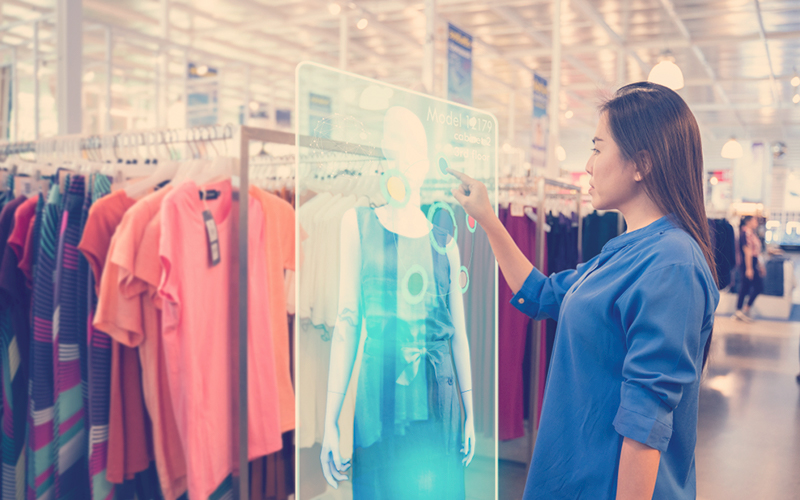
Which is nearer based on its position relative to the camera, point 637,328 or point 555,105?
point 637,328

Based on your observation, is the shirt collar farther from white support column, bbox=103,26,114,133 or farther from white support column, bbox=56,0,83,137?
white support column, bbox=103,26,114,133

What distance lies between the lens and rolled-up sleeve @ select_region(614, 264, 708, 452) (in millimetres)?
1143

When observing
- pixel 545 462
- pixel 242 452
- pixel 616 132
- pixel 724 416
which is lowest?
pixel 724 416

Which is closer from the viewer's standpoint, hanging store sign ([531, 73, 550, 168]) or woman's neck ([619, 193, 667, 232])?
woman's neck ([619, 193, 667, 232])

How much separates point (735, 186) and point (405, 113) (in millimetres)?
21773

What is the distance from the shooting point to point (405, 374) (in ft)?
5.07

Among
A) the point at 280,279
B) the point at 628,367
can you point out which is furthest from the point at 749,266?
the point at 628,367

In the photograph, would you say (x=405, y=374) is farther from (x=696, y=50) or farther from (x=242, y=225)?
(x=696, y=50)

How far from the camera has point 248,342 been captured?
2.31m

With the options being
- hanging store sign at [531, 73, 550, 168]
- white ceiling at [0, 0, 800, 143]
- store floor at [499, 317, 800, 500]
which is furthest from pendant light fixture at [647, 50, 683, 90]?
store floor at [499, 317, 800, 500]

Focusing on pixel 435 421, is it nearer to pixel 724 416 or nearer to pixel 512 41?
pixel 724 416

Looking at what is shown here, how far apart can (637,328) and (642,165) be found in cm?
38

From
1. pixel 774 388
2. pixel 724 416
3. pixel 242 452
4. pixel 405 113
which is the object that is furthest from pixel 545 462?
pixel 774 388

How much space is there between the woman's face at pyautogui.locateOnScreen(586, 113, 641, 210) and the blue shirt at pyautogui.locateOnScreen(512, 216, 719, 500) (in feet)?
0.30
